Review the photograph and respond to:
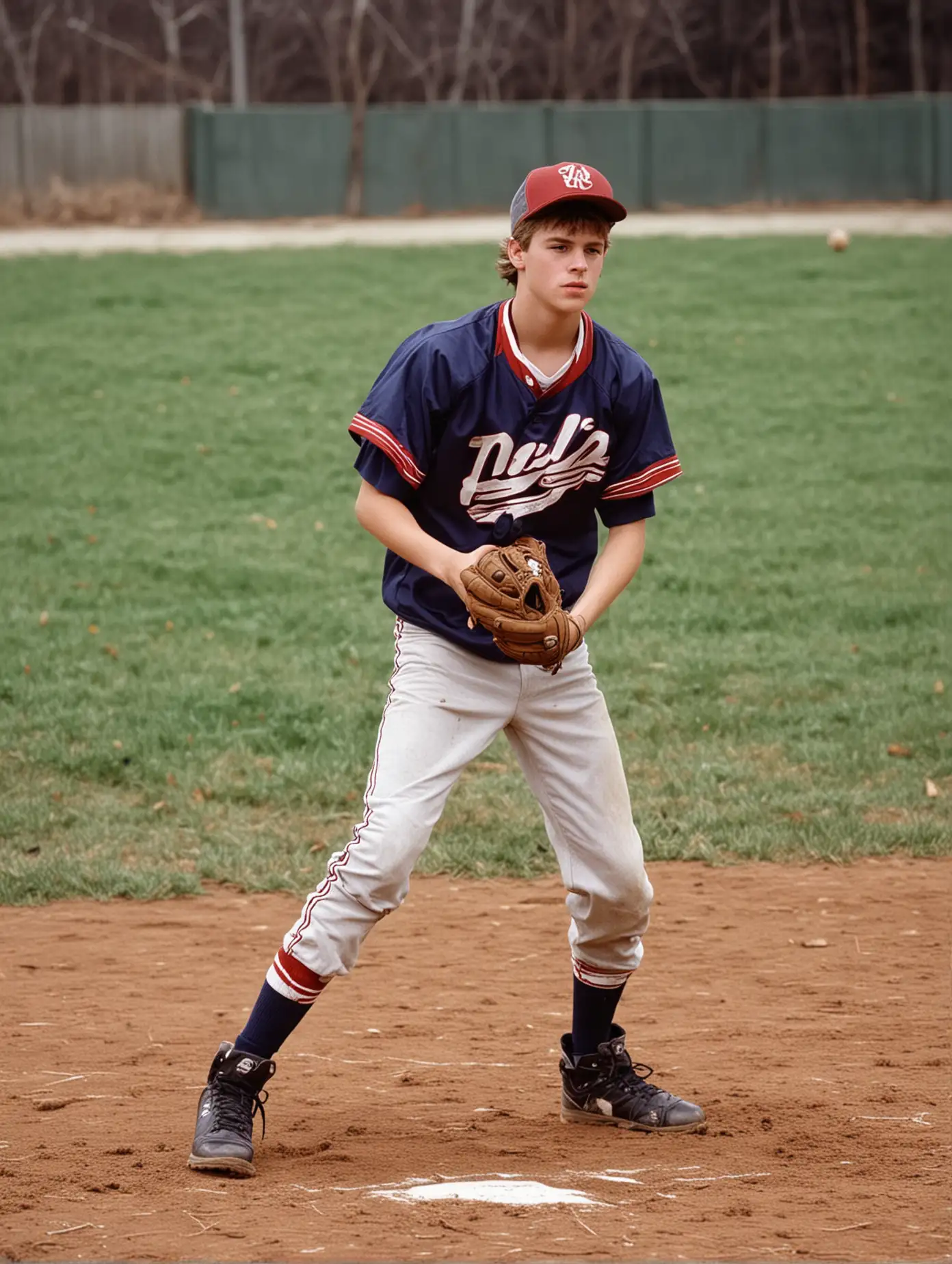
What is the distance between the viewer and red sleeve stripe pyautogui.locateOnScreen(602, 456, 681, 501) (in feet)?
13.6

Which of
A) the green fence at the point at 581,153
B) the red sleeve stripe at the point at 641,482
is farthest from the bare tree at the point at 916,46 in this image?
the red sleeve stripe at the point at 641,482

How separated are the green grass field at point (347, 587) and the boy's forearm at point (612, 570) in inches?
103

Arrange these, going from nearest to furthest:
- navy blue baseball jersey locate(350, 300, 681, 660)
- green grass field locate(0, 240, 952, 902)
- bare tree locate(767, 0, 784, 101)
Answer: navy blue baseball jersey locate(350, 300, 681, 660), green grass field locate(0, 240, 952, 902), bare tree locate(767, 0, 784, 101)

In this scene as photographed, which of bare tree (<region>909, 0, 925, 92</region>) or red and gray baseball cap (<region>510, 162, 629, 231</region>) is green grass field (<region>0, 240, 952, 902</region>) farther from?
bare tree (<region>909, 0, 925, 92</region>)

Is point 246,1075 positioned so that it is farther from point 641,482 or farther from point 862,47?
point 862,47

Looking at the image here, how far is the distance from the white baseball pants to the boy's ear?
0.94m

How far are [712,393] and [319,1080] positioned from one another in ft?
37.0

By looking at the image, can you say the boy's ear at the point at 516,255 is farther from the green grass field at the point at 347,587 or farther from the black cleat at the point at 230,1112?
the green grass field at the point at 347,587

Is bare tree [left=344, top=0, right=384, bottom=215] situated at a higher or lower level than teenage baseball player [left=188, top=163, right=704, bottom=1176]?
higher

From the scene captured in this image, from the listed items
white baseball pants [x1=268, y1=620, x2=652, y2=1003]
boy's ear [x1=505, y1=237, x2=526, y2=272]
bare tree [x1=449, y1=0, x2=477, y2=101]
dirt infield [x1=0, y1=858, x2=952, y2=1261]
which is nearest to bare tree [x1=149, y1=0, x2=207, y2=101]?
bare tree [x1=449, y1=0, x2=477, y2=101]

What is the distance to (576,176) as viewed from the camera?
12.7ft

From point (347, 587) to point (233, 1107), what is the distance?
669 centimetres

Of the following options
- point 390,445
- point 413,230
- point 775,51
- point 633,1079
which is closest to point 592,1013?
point 633,1079

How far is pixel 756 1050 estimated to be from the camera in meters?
4.71
